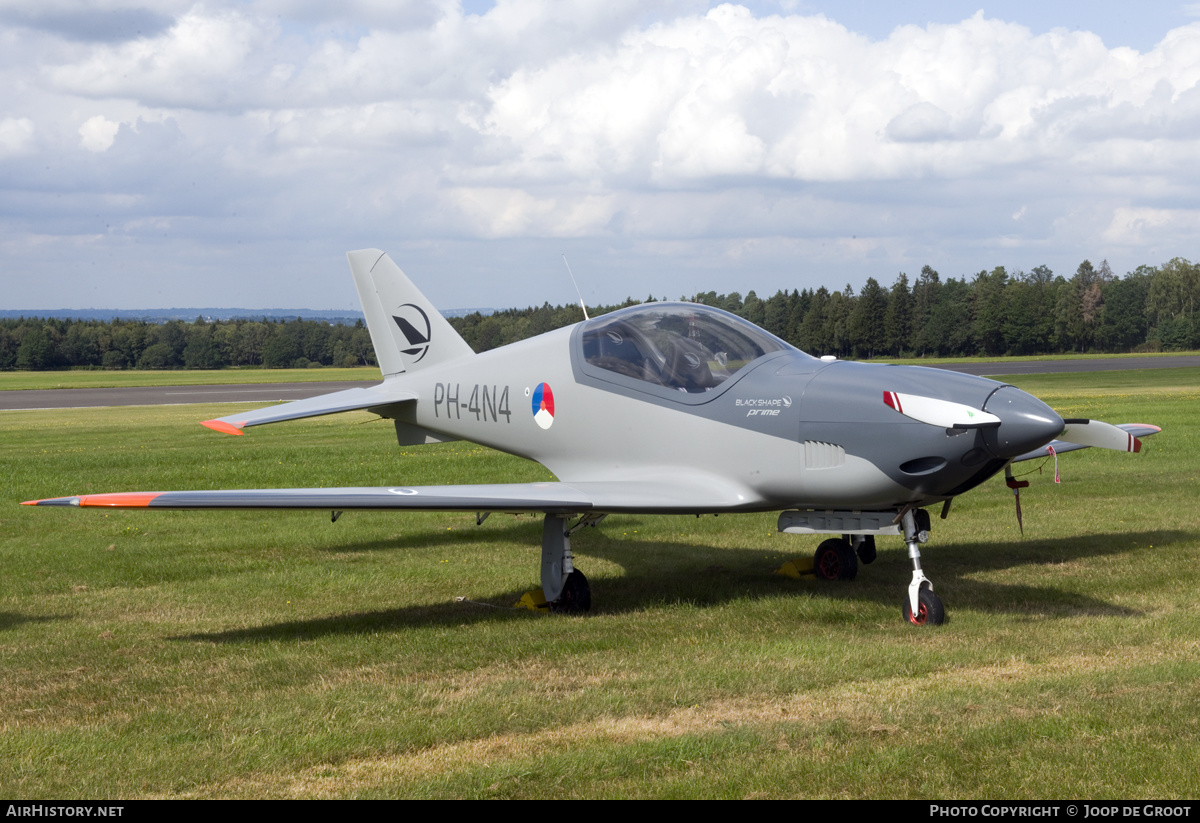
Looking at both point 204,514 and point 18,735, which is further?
point 204,514

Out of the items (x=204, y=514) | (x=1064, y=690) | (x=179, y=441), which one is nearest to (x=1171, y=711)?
(x=1064, y=690)

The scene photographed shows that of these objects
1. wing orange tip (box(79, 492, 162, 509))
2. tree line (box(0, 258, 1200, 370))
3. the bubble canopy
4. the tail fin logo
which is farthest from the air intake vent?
tree line (box(0, 258, 1200, 370))

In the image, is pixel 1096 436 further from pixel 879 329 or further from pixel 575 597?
pixel 879 329

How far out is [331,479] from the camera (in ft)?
58.0

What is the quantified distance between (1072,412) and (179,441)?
22998 millimetres

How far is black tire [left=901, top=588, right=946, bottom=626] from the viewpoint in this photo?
7.69 m

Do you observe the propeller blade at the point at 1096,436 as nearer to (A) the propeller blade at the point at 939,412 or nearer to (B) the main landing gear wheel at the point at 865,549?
(A) the propeller blade at the point at 939,412

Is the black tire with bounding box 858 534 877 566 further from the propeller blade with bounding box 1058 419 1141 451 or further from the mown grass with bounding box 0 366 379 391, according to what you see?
the mown grass with bounding box 0 366 379 391

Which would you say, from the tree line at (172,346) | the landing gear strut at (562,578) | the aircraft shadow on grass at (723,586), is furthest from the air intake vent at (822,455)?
the tree line at (172,346)

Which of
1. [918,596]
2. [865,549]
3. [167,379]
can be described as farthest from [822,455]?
[167,379]

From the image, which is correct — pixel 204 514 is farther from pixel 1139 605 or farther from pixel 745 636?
pixel 1139 605

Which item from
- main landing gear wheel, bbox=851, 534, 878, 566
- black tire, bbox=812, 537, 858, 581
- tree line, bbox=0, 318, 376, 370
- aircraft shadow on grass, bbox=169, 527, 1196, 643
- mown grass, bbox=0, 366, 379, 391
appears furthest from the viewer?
tree line, bbox=0, 318, 376, 370

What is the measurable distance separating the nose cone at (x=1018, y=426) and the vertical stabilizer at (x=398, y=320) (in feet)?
20.3

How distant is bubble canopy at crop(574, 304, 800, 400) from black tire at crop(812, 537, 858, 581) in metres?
1.97
